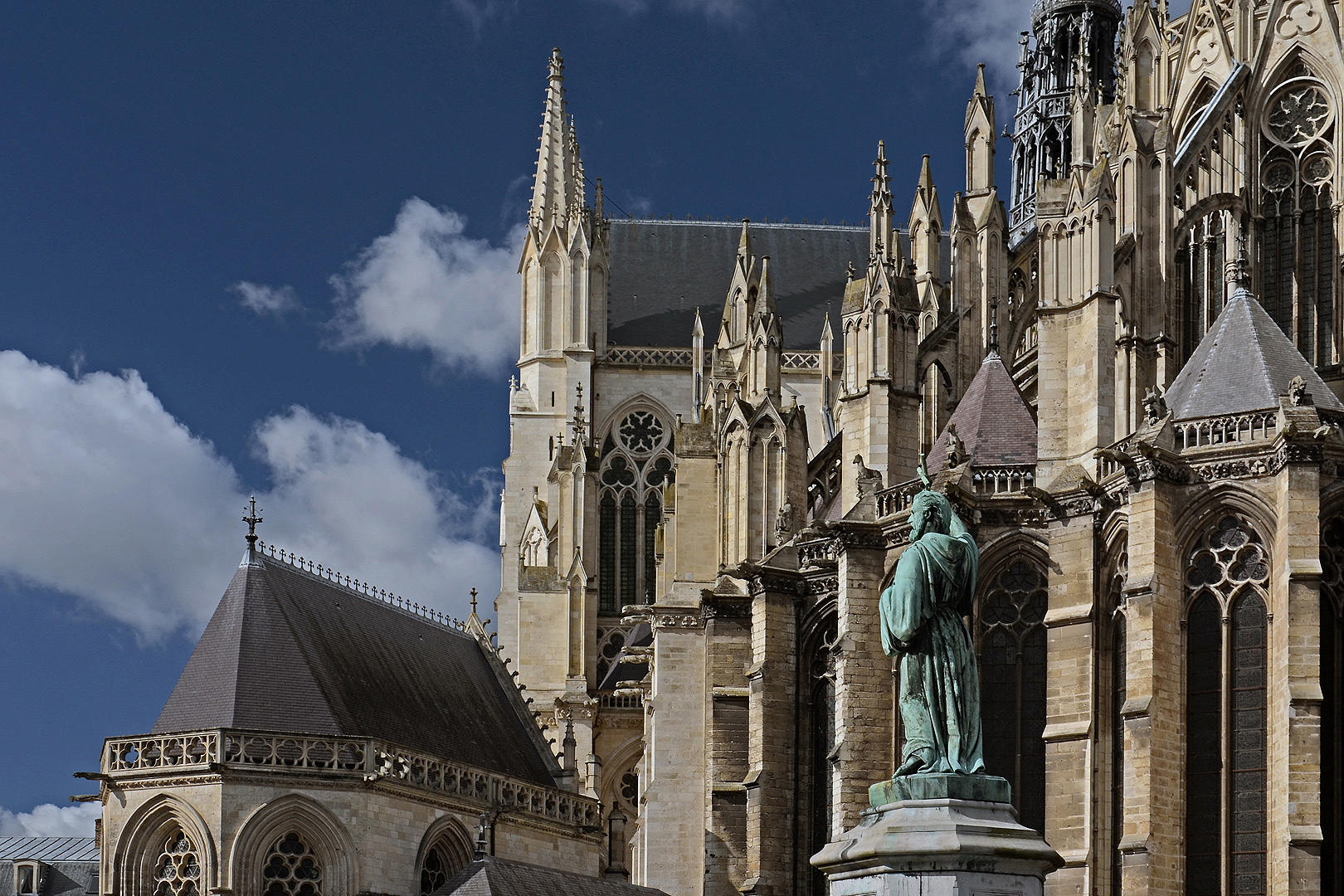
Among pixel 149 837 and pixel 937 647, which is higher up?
pixel 937 647

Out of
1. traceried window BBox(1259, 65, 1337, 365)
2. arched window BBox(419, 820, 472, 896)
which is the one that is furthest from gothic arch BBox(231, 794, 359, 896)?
traceried window BBox(1259, 65, 1337, 365)

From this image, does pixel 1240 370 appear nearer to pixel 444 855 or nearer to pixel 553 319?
pixel 444 855

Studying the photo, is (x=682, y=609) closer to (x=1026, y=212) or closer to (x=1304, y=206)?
(x=1304, y=206)

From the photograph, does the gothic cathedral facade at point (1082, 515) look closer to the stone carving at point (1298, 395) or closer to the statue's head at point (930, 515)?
the stone carving at point (1298, 395)

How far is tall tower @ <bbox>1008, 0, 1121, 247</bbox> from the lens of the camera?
6900 cm

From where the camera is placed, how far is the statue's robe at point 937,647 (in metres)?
18.8

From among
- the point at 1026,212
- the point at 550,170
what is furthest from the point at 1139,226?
the point at 1026,212

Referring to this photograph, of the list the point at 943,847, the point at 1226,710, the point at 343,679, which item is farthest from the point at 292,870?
the point at 943,847

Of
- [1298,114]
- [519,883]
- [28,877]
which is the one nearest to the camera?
[519,883]

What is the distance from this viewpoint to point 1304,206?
37500mm

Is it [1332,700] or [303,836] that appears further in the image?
[303,836]

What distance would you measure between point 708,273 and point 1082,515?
115 feet

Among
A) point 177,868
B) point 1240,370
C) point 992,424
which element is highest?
point 992,424

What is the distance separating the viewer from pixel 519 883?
35.0m
